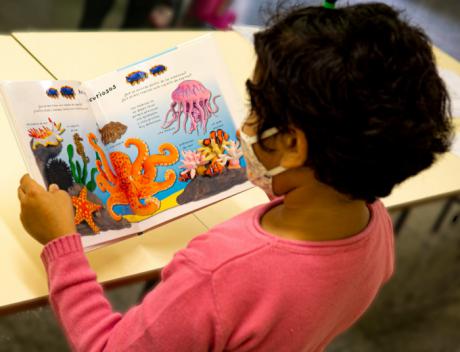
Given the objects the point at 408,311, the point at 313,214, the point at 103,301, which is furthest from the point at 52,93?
the point at 408,311

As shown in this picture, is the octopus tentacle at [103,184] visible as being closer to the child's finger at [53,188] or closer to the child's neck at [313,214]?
the child's finger at [53,188]

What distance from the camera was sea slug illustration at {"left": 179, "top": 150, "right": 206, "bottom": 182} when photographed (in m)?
0.95

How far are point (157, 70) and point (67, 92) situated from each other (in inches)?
6.7

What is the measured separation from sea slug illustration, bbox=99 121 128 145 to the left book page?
0.05 ft

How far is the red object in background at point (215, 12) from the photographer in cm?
262

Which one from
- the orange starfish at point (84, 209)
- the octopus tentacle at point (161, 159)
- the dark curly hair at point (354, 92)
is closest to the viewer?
the dark curly hair at point (354, 92)

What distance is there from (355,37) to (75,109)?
19.8 inches

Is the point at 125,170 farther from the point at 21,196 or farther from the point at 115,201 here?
the point at 21,196

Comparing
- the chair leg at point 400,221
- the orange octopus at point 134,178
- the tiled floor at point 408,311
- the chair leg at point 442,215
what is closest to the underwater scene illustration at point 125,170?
the orange octopus at point 134,178

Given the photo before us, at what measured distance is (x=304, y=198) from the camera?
0.64m

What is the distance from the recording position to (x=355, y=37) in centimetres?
55

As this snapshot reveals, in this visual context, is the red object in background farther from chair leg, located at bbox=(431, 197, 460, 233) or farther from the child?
the child

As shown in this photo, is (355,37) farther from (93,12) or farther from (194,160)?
(93,12)

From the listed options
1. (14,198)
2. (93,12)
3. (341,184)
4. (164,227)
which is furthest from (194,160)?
(93,12)
